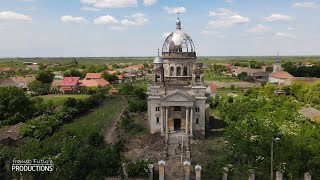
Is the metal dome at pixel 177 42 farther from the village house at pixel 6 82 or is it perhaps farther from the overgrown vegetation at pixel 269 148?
the village house at pixel 6 82

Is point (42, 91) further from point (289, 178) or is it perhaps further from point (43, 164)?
point (289, 178)

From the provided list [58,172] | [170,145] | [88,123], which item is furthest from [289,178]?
[88,123]

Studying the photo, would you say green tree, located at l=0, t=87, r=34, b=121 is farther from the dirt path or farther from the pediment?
the pediment

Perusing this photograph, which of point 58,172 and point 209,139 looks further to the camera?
point 209,139

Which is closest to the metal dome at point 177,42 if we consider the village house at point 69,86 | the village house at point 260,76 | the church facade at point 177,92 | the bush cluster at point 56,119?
the church facade at point 177,92

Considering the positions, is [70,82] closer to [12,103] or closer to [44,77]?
[44,77]

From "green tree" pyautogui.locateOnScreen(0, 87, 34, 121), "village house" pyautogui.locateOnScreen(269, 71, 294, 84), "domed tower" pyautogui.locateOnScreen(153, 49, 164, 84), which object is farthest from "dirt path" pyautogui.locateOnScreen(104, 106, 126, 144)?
"village house" pyautogui.locateOnScreen(269, 71, 294, 84)
